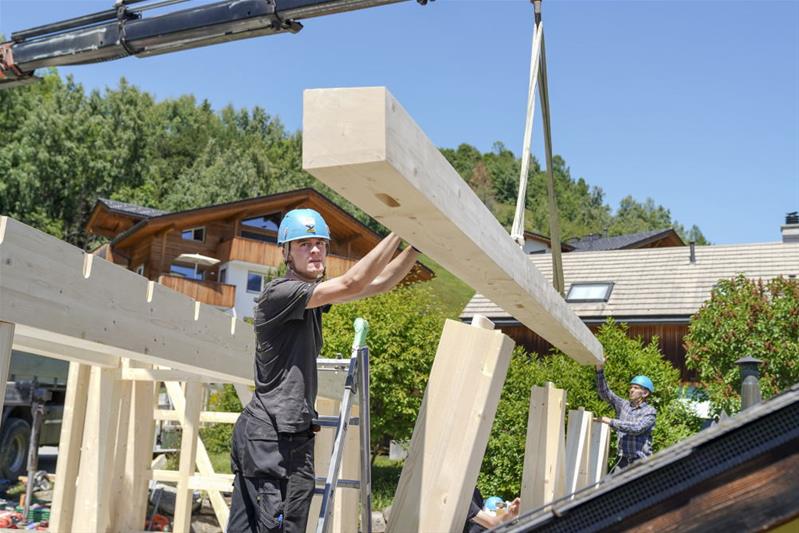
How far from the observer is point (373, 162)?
1666mm

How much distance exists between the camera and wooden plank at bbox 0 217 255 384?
119 inches

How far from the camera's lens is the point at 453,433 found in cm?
263

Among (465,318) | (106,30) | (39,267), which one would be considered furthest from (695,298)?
(39,267)

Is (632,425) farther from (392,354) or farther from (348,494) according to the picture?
(392,354)

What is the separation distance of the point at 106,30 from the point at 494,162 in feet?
244

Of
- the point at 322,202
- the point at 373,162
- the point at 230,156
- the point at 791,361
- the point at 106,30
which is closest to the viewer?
the point at 373,162

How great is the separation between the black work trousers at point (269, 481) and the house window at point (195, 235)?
31.0m

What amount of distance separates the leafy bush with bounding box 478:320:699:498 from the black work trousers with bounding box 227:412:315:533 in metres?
10.1

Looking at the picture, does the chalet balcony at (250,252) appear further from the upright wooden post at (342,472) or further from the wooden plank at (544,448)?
the wooden plank at (544,448)

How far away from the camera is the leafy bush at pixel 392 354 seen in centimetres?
1541

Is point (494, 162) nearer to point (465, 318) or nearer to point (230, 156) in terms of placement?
point (230, 156)

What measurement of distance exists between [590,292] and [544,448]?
14748 millimetres

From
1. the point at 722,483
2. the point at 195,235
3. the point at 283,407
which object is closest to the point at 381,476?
the point at 283,407

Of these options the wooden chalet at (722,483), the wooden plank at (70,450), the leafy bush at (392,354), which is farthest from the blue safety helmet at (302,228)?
the leafy bush at (392,354)
